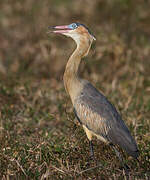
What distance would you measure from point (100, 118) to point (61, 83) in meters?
3.31

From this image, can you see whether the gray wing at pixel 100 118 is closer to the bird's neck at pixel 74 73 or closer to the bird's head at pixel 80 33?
the bird's neck at pixel 74 73

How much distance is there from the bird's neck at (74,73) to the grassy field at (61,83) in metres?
0.33

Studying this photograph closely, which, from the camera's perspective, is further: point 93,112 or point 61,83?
point 61,83

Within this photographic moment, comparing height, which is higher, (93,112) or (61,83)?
(93,112)

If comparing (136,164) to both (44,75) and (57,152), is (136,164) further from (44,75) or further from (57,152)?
(44,75)

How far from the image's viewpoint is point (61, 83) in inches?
319

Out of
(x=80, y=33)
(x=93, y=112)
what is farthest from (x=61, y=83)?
(x=93, y=112)

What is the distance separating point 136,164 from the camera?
4816 mm

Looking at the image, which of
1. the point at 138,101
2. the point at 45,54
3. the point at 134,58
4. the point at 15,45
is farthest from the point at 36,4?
the point at 138,101

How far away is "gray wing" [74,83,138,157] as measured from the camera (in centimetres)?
473

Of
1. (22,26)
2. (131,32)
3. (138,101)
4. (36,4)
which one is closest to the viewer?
(138,101)

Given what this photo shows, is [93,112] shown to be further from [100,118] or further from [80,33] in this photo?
[80,33]

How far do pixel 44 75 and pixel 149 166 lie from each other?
13.6 ft

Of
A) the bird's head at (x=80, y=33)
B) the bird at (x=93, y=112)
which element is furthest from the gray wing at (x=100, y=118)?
the bird's head at (x=80, y=33)
